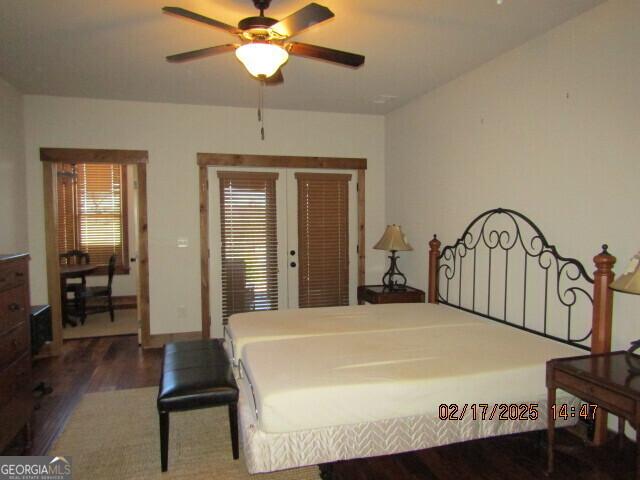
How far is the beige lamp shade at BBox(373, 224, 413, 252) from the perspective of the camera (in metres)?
4.57

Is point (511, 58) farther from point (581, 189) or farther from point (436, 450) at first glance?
point (436, 450)

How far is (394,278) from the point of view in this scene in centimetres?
524

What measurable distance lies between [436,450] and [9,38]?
393 centimetres

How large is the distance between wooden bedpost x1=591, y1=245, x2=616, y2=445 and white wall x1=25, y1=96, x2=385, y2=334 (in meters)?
3.33

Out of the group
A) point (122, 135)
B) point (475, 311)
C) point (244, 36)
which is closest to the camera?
point (244, 36)

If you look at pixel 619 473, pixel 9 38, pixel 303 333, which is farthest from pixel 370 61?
pixel 619 473

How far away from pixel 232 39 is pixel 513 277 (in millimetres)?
2734

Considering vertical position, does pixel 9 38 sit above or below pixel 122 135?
above

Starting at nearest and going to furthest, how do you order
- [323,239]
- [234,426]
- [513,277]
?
1. [234,426]
2. [513,277]
3. [323,239]

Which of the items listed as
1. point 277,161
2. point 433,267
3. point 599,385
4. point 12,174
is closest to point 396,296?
point 433,267

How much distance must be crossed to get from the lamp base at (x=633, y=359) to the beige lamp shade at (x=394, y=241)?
249 cm

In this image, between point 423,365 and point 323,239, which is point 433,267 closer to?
point 323,239

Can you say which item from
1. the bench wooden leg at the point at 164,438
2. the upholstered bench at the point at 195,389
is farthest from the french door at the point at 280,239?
the bench wooden leg at the point at 164,438

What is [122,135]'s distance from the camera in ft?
15.3
